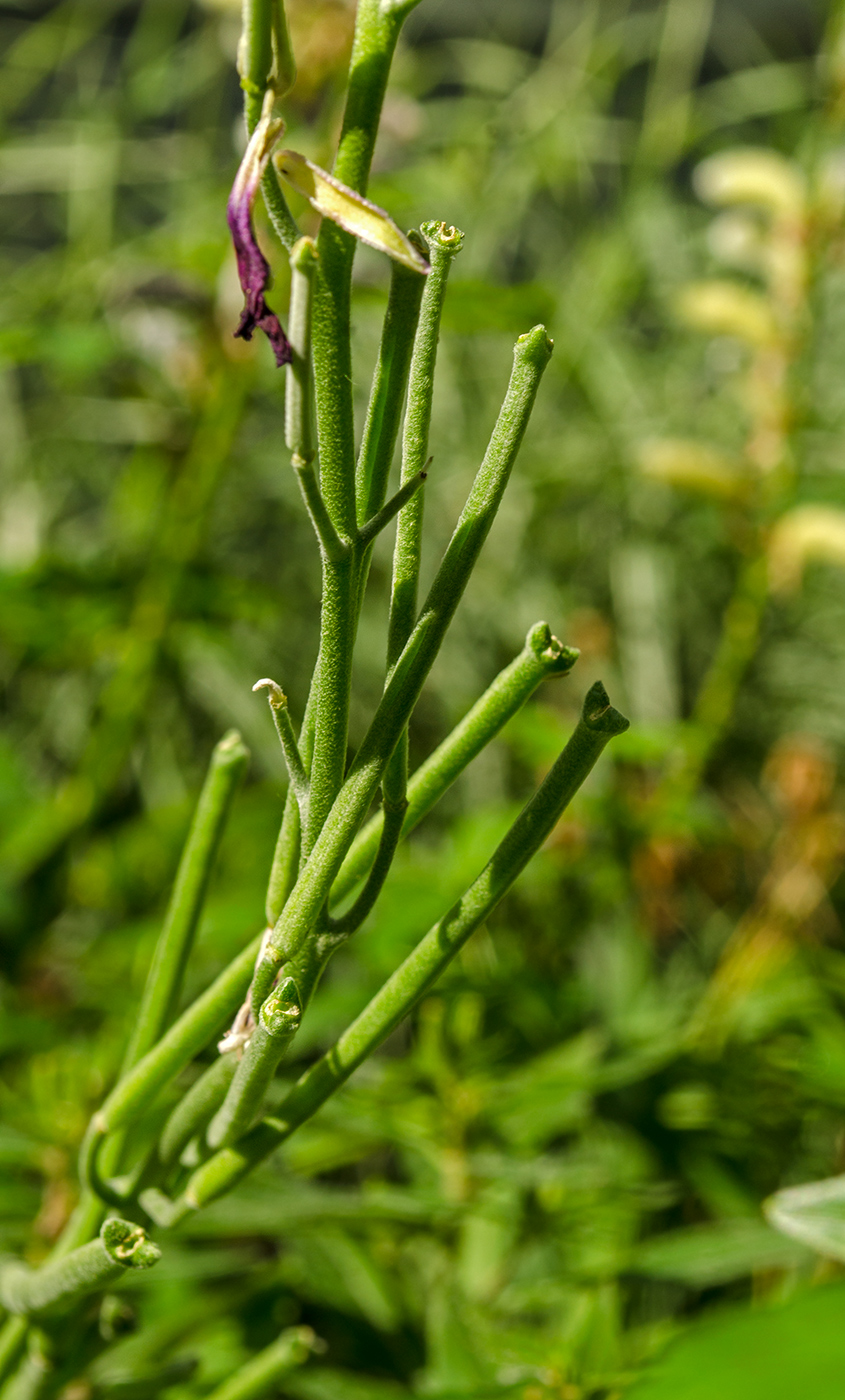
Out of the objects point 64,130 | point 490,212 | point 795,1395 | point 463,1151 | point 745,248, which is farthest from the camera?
point 64,130

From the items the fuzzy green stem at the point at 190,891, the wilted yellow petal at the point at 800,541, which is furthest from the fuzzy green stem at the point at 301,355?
the wilted yellow petal at the point at 800,541

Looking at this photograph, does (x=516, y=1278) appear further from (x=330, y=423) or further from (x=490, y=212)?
(x=490, y=212)

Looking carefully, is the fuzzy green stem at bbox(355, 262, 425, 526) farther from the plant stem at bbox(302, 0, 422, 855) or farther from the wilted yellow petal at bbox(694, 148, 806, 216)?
the wilted yellow petal at bbox(694, 148, 806, 216)

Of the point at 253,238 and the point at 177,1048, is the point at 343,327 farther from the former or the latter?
the point at 177,1048

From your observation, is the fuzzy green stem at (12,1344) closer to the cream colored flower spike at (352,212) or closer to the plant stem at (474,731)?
the plant stem at (474,731)

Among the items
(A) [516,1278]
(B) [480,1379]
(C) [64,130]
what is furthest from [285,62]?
(C) [64,130]
